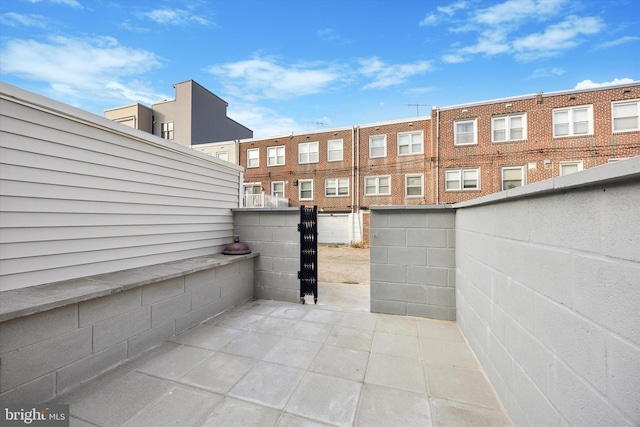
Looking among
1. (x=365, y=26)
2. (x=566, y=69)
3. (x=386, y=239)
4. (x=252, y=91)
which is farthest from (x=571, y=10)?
(x=252, y=91)

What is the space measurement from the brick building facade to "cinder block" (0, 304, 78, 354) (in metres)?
14.4

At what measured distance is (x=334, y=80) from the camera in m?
10.2

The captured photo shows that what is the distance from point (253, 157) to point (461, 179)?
1394 cm

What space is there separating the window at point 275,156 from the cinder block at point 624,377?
17.6 m

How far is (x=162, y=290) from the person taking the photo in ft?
10.3

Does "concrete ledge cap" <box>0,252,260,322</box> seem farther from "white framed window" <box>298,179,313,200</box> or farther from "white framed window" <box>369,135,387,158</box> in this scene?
"white framed window" <box>369,135,387,158</box>

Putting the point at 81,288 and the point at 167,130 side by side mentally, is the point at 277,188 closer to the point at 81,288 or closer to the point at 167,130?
the point at 167,130

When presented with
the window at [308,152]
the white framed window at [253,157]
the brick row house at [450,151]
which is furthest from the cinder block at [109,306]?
the white framed window at [253,157]

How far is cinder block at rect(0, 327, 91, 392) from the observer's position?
1.90 meters

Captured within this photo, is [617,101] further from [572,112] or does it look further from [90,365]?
[90,365]

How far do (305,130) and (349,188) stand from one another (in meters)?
5.17

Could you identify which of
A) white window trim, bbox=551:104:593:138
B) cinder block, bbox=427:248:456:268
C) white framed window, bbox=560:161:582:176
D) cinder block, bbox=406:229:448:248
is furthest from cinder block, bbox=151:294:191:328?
white window trim, bbox=551:104:593:138

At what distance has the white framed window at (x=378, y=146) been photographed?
15.4 m

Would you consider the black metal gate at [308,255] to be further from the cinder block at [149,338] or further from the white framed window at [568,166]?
the white framed window at [568,166]
